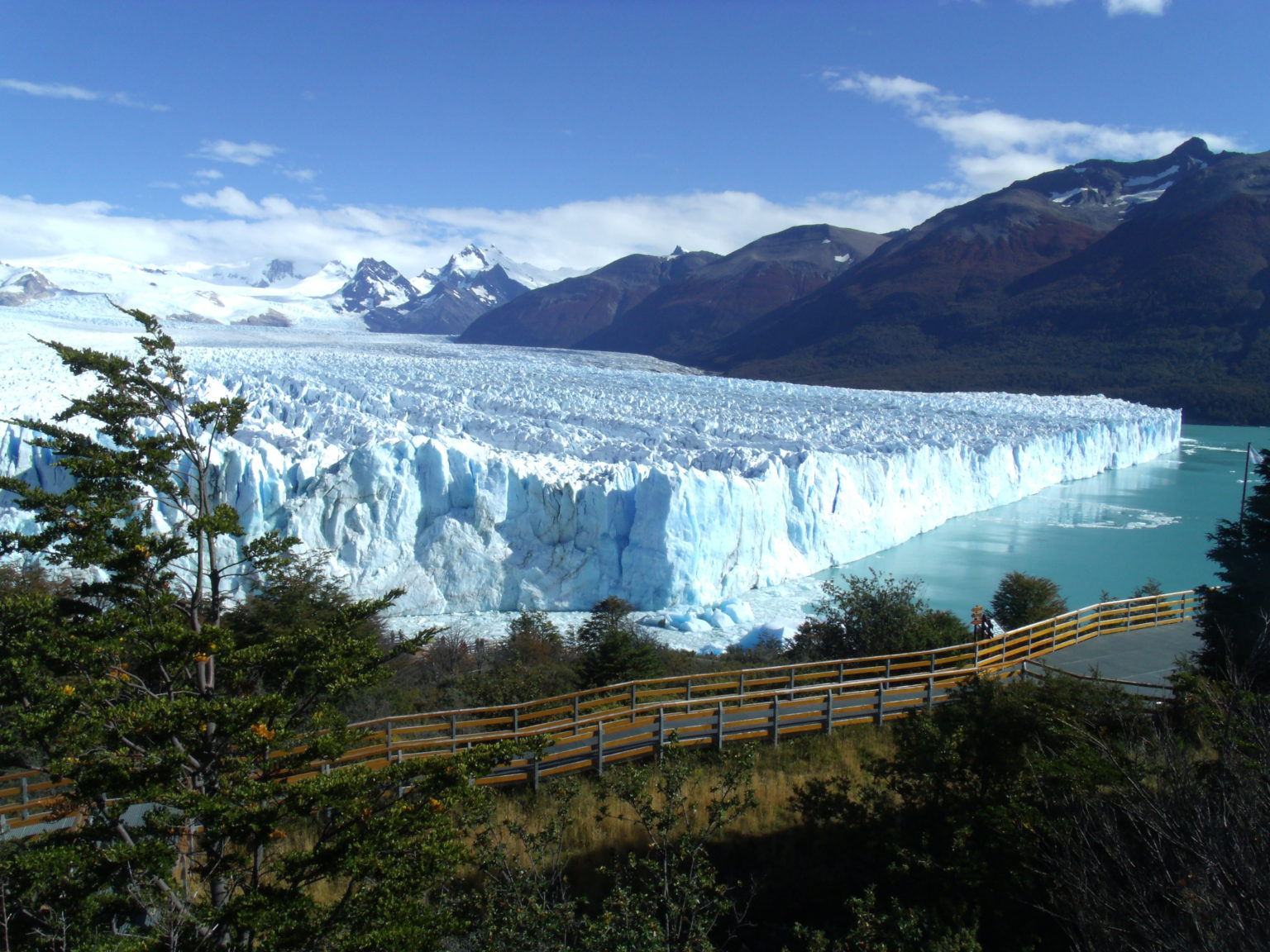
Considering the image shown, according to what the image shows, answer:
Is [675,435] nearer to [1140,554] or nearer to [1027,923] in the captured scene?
[1140,554]

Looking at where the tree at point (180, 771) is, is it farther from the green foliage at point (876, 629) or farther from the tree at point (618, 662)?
the green foliage at point (876, 629)

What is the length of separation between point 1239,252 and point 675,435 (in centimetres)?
6699

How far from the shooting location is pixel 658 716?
6797mm

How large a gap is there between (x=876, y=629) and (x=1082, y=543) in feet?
43.5

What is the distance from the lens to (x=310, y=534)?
1460cm

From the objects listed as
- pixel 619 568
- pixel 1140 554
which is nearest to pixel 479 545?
pixel 619 568

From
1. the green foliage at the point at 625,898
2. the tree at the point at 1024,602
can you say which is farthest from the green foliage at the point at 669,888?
the tree at the point at 1024,602

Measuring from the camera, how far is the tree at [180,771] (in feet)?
10.8

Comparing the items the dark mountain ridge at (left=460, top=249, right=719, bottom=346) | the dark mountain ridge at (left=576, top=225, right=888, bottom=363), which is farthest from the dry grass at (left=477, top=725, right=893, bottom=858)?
the dark mountain ridge at (left=460, top=249, right=719, bottom=346)

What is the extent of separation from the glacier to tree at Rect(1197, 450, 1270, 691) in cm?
849

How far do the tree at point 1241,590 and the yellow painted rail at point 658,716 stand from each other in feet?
4.96

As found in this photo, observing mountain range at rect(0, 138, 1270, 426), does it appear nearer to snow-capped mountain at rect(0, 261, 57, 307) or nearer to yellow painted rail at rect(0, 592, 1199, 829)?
snow-capped mountain at rect(0, 261, 57, 307)

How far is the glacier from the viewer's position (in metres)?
14.8

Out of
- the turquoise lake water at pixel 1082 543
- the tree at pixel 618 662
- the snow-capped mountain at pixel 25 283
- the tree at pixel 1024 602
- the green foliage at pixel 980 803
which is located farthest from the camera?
the snow-capped mountain at pixel 25 283
